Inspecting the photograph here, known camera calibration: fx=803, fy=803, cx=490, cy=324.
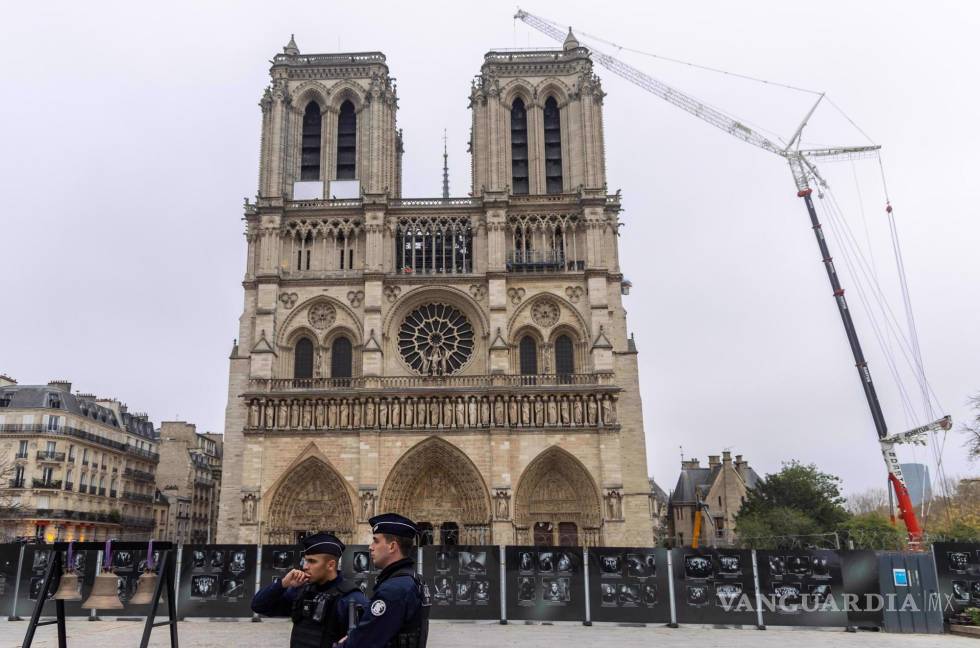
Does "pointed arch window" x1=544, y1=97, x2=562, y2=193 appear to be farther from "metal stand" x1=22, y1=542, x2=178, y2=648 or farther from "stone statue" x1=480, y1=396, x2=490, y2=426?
"metal stand" x1=22, y1=542, x2=178, y2=648

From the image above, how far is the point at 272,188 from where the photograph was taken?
1451 inches

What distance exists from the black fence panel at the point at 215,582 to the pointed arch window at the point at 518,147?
24162 millimetres

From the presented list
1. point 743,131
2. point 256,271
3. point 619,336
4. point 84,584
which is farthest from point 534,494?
point 743,131

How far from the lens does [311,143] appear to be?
128 ft

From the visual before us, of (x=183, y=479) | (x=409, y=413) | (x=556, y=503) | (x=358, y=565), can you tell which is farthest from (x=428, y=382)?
(x=183, y=479)

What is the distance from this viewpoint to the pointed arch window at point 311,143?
38.6 meters

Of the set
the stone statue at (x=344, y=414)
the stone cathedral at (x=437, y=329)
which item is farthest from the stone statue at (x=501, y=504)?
the stone statue at (x=344, y=414)

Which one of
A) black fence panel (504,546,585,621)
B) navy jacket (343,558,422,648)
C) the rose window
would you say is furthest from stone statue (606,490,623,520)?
navy jacket (343,558,422,648)

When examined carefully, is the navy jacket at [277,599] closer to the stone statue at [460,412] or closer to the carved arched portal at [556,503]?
the carved arched portal at [556,503]

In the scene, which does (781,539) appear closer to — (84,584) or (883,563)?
(883,563)

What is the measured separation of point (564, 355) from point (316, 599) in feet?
101

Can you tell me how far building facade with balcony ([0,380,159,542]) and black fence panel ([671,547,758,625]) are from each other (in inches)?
1186

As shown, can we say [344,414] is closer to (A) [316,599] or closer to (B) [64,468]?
(B) [64,468]

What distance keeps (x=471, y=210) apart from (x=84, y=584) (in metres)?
23.3
